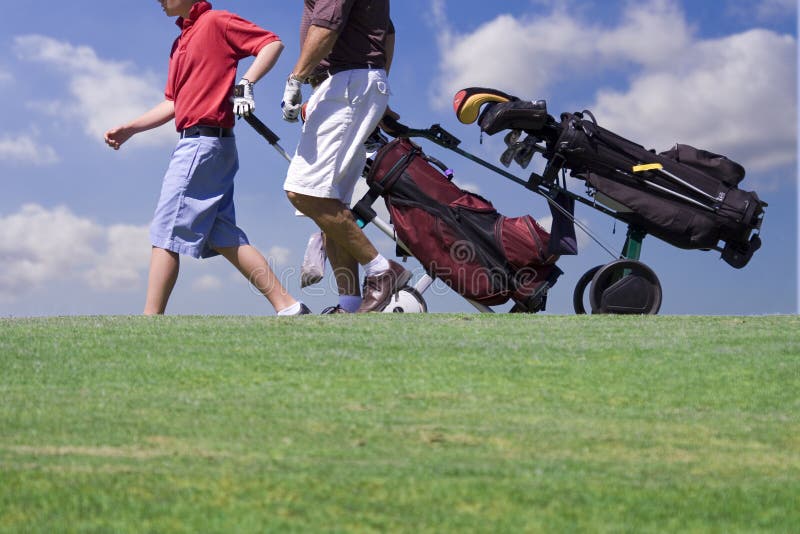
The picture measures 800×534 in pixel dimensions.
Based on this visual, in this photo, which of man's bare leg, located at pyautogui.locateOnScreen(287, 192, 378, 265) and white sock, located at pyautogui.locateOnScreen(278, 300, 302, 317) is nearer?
man's bare leg, located at pyautogui.locateOnScreen(287, 192, 378, 265)

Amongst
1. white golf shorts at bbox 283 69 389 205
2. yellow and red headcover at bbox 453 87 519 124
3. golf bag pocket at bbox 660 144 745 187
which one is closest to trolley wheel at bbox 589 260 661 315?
golf bag pocket at bbox 660 144 745 187

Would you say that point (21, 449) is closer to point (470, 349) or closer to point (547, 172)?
point (470, 349)

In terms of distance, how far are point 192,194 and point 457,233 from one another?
1777 mm

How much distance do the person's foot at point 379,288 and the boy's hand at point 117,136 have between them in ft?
6.42

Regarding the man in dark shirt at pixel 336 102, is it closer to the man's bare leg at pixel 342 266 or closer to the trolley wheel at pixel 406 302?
the man's bare leg at pixel 342 266

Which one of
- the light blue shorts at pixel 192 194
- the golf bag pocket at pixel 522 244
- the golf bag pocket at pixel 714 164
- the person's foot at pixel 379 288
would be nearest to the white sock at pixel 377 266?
the person's foot at pixel 379 288

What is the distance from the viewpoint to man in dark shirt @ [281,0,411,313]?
631cm

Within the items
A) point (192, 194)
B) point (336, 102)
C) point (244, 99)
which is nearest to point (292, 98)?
point (336, 102)

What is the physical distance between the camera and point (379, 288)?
23.0 feet

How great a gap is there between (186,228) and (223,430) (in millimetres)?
3181

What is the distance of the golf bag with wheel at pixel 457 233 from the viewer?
709cm

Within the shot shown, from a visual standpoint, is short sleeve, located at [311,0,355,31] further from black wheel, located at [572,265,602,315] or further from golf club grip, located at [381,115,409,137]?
black wheel, located at [572,265,602,315]

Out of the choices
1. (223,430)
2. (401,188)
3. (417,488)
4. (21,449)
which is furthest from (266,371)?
(401,188)

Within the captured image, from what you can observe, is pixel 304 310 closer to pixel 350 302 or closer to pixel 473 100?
pixel 350 302
